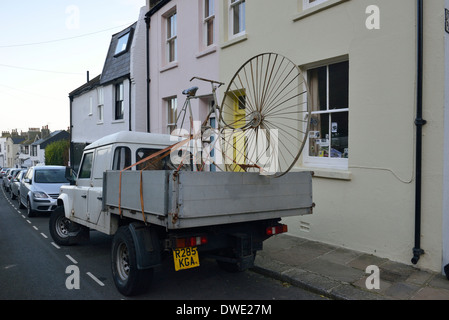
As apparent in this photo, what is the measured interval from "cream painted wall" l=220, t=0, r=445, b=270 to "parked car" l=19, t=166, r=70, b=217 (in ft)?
27.1

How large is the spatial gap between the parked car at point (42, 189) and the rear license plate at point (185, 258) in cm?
816

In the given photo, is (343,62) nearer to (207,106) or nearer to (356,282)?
(356,282)

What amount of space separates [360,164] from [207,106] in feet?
18.8

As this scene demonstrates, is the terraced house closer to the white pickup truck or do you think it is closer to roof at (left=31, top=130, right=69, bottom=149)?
the white pickup truck

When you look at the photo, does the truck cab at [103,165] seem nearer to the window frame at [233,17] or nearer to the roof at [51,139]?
the window frame at [233,17]

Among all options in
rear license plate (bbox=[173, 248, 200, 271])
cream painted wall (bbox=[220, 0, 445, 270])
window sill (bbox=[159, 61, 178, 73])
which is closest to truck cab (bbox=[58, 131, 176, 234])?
rear license plate (bbox=[173, 248, 200, 271])

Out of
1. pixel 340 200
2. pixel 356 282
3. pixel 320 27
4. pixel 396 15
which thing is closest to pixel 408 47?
pixel 396 15

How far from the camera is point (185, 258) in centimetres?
428

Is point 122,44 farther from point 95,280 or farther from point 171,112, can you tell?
point 95,280

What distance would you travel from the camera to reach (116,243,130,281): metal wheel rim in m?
4.87

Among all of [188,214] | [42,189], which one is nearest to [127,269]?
[188,214]

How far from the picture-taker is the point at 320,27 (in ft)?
23.1

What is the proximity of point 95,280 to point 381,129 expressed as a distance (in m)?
5.16

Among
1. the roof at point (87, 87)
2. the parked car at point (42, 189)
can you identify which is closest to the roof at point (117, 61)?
the roof at point (87, 87)
